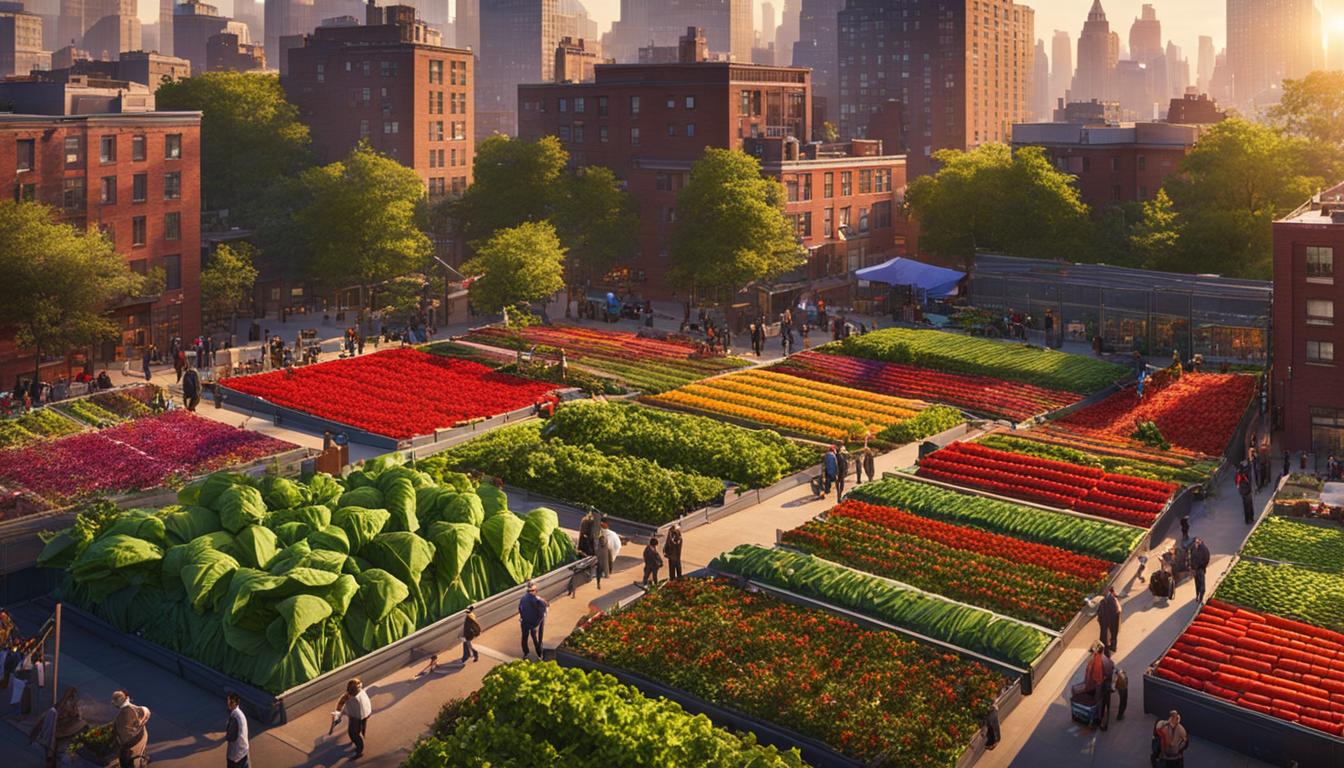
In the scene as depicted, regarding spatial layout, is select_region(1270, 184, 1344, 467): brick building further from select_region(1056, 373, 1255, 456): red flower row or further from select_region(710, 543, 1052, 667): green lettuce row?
select_region(710, 543, 1052, 667): green lettuce row

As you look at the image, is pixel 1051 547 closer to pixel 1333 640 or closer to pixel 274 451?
pixel 1333 640

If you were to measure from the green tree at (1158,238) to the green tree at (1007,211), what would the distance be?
4469 mm

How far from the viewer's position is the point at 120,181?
72.0 m

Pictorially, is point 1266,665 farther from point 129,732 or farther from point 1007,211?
point 1007,211

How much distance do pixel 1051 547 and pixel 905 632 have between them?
825 cm

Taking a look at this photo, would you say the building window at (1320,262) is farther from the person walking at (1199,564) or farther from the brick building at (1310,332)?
the person walking at (1199,564)

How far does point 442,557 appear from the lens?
107ft

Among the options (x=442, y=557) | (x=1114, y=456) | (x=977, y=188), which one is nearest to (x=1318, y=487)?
(x=1114, y=456)

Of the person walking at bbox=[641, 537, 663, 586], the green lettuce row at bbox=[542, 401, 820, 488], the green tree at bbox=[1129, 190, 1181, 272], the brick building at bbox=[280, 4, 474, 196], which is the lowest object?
the person walking at bbox=[641, 537, 663, 586]

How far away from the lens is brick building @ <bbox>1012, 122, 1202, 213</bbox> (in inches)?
4247

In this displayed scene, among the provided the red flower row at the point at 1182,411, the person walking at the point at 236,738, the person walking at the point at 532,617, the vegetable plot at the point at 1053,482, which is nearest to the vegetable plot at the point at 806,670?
the person walking at the point at 532,617

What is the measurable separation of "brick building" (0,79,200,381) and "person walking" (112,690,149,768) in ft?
148

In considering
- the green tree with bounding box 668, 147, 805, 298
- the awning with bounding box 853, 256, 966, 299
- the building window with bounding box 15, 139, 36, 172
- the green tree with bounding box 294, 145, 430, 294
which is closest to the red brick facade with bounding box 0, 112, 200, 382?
the building window with bounding box 15, 139, 36, 172

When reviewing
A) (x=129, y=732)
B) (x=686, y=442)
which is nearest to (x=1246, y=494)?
(x=686, y=442)
